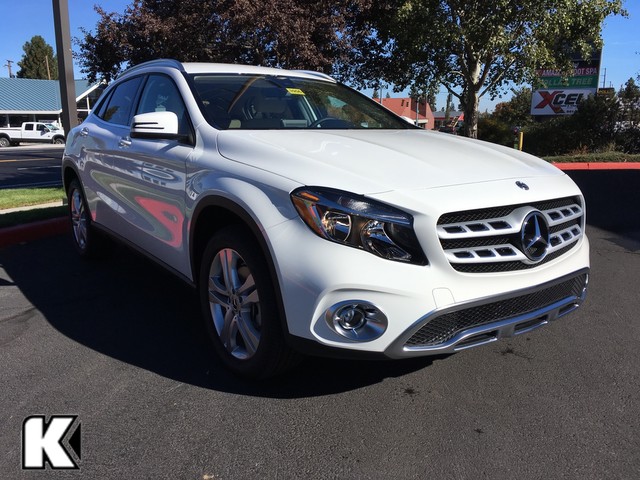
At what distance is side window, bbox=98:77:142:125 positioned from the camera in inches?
180

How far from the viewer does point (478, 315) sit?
101 inches

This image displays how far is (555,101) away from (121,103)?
71.9 feet

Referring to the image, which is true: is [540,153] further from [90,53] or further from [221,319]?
[221,319]

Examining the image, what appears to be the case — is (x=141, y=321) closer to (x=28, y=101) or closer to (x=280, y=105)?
(x=280, y=105)

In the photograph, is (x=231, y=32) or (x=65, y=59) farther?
(x=231, y=32)

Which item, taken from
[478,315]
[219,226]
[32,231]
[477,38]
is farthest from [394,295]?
[477,38]

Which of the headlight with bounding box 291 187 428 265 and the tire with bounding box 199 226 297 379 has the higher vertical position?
the headlight with bounding box 291 187 428 265

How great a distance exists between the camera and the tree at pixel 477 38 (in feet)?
37.6

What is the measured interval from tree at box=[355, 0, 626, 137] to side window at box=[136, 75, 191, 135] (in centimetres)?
856

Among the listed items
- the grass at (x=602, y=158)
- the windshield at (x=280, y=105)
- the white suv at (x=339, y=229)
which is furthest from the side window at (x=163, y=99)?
the grass at (x=602, y=158)

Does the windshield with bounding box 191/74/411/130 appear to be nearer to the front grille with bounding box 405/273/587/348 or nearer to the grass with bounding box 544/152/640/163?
the front grille with bounding box 405/273/587/348

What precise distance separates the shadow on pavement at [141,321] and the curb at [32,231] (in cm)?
18

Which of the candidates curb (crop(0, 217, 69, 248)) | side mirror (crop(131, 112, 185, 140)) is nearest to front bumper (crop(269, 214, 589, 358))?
side mirror (crop(131, 112, 185, 140))

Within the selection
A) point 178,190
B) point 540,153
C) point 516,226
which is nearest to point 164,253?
point 178,190
